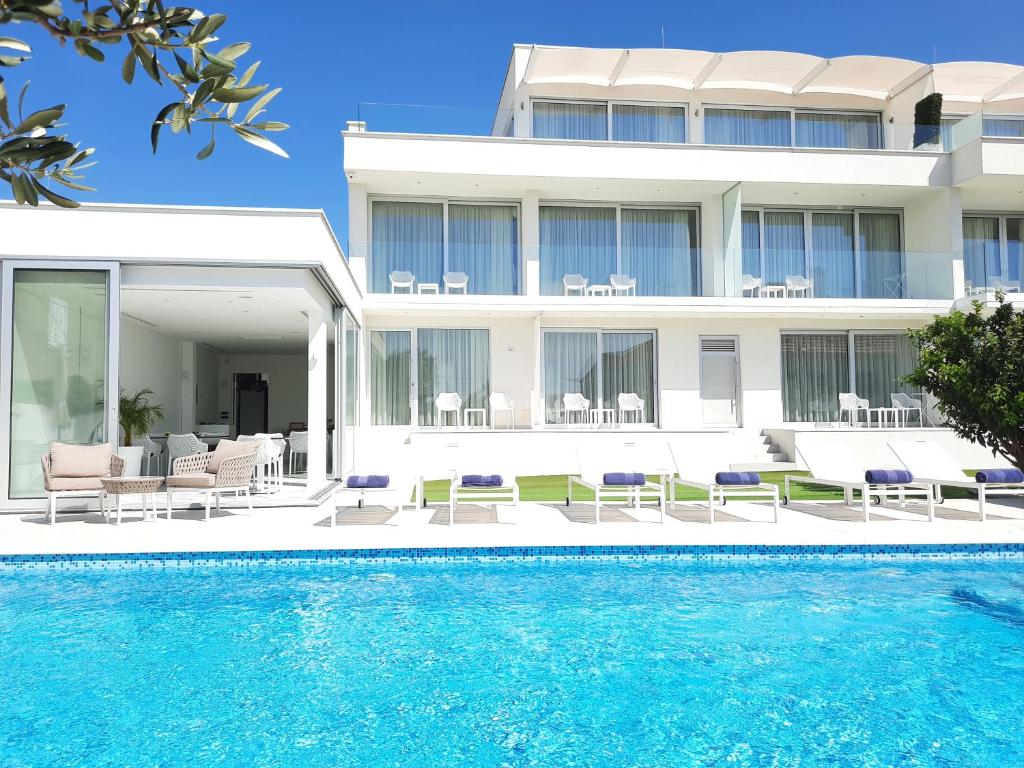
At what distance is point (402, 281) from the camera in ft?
51.9

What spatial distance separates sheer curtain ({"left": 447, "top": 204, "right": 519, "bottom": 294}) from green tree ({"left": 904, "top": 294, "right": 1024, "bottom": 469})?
27.7 ft

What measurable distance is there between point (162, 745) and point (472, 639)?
2.08 m

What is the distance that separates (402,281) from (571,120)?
621cm

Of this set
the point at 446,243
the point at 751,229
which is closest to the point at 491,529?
the point at 446,243

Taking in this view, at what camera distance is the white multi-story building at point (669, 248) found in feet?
52.6

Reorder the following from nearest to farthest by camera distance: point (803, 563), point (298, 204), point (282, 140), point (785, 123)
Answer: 1. point (282, 140)
2. point (803, 563)
3. point (298, 204)
4. point (785, 123)

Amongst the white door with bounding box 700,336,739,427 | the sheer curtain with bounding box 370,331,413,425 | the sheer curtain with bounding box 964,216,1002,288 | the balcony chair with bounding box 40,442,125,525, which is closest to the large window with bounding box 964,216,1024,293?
the sheer curtain with bounding box 964,216,1002,288

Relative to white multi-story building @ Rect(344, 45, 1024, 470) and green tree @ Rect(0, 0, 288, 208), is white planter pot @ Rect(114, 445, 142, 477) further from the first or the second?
green tree @ Rect(0, 0, 288, 208)

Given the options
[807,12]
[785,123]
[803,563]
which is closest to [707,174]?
[785,123]

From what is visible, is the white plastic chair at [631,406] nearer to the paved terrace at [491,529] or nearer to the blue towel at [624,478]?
the paved terrace at [491,529]

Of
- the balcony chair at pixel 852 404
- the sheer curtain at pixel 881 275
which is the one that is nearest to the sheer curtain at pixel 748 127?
the sheer curtain at pixel 881 275

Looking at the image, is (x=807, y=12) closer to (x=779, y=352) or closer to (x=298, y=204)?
(x=779, y=352)

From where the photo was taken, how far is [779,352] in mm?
17109

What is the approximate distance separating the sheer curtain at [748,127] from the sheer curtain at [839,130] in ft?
1.39
